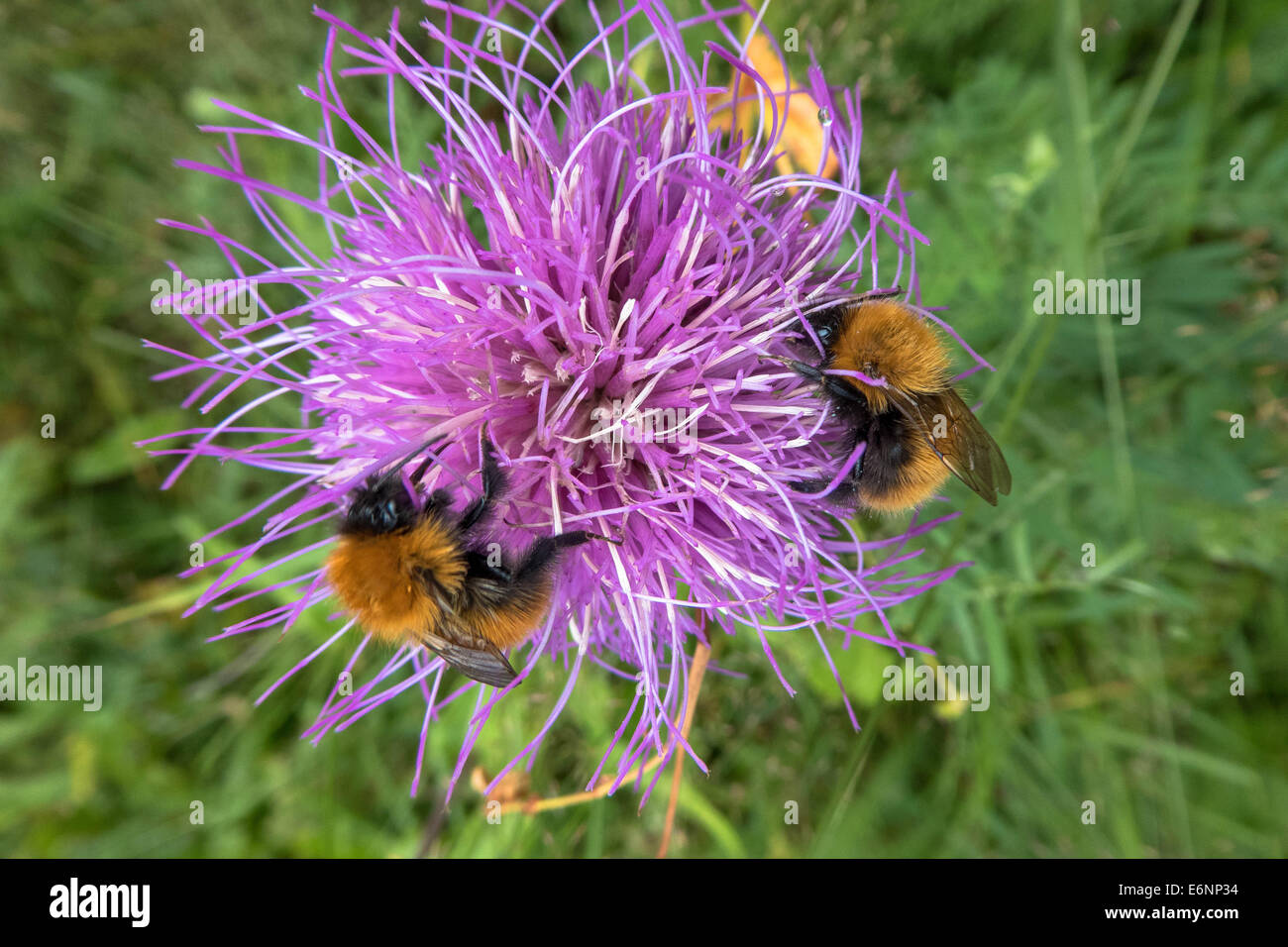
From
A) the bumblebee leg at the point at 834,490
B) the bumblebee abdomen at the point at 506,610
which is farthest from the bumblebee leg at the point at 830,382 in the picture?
the bumblebee abdomen at the point at 506,610

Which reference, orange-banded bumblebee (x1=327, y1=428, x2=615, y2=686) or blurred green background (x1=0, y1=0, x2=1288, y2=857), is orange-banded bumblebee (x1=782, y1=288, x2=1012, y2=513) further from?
orange-banded bumblebee (x1=327, y1=428, x2=615, y2=686)

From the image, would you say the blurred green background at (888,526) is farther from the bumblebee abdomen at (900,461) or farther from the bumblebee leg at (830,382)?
the bumblebee leg at (830,382)

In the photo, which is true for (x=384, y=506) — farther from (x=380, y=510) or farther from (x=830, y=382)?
(x=830, y=382)

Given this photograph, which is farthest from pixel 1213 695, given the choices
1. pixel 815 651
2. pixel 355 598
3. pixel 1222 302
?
pixel 355 598

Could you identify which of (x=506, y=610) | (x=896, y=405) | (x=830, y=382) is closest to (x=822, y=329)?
(x=830, y=382)

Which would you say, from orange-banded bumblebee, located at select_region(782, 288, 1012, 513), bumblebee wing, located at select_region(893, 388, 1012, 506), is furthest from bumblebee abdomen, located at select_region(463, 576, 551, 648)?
bumblebee wing, located at select_region(893, 388, 1012, 506)

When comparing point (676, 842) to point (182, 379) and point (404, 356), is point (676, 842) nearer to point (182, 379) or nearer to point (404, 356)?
point (404, 356)
